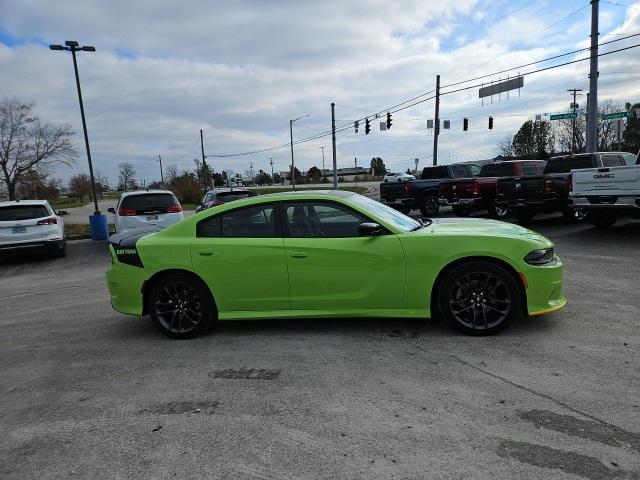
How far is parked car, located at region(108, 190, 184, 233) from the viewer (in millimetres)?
12656

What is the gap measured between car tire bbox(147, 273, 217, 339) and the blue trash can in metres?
12.5

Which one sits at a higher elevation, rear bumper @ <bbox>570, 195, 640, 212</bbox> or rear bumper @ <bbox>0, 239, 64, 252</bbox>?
rear bumper @ <bbox>570, 195, 640, 212</bbox>

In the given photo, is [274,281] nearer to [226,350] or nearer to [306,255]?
[306,255]

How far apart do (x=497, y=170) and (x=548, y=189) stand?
3347 millimetres

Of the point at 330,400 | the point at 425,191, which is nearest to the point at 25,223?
the point at 330,400

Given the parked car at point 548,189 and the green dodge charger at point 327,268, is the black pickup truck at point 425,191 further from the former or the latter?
the green dodge charger at point 327,268

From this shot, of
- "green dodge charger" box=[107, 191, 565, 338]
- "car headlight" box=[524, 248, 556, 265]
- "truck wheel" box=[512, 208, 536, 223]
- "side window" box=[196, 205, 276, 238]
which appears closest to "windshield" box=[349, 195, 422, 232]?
"green dodge charger" box=[107, 191, 565, 338]

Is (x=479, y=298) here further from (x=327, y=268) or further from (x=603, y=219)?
A: (x=603, y=219)

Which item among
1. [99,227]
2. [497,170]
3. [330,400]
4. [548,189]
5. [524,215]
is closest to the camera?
[330,400]

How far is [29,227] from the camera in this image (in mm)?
12094

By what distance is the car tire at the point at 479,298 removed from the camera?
14.9ft

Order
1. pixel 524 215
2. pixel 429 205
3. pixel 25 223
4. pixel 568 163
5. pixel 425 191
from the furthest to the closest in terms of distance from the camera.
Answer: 1. pixel 429 205
2. pixel 425 191
3. pixel 524 215
4. pixel 568 163
5. pixel 25 223

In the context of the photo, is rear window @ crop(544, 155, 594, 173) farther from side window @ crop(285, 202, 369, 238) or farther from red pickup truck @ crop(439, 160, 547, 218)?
side window @ crop(285, 202, 369, 238)

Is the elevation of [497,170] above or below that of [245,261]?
above
